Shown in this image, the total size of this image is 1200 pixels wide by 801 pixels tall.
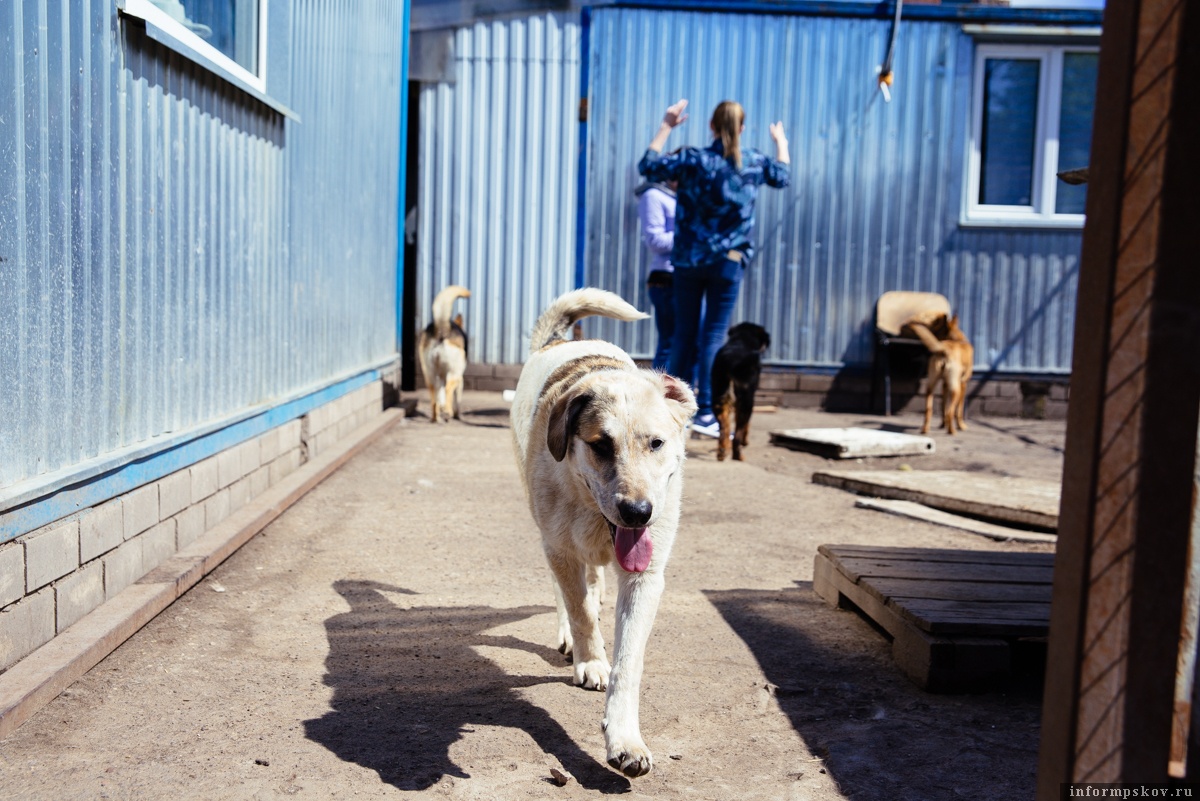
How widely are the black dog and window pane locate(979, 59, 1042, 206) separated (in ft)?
16.5

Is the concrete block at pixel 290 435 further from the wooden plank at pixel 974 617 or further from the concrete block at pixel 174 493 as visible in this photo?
the wooden plank at pixel 974 617

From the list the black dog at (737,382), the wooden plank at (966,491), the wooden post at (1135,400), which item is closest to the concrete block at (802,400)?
the black dog at (737,382)

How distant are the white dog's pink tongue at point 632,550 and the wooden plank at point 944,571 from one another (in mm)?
1324

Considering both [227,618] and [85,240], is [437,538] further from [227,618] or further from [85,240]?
[85,240]

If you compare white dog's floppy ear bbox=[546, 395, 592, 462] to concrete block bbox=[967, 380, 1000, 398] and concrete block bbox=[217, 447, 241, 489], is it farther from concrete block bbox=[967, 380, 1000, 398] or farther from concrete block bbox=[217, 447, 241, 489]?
concrete block bbox=[967, 380, 1000, 398]

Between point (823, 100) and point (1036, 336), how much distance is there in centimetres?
342

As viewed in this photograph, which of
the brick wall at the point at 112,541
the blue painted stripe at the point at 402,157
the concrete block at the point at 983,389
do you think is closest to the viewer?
the brick wall at the point at 112,541

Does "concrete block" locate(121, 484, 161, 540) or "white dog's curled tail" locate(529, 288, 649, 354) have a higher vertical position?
"white dog's curled tail" locate(529, 288, 649, 354)

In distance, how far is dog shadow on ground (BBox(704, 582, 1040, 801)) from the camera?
251 cm

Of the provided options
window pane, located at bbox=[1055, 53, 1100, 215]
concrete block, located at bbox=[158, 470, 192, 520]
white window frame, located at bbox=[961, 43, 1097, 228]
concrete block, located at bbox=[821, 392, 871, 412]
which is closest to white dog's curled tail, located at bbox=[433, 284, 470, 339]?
concrete block, located at bbox=[821, 392, 871, 412]

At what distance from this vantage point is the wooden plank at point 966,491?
544 cm

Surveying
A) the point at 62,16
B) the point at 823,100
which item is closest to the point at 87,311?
the point at 62,16

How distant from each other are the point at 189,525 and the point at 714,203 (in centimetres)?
469

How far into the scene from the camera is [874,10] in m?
10.6
